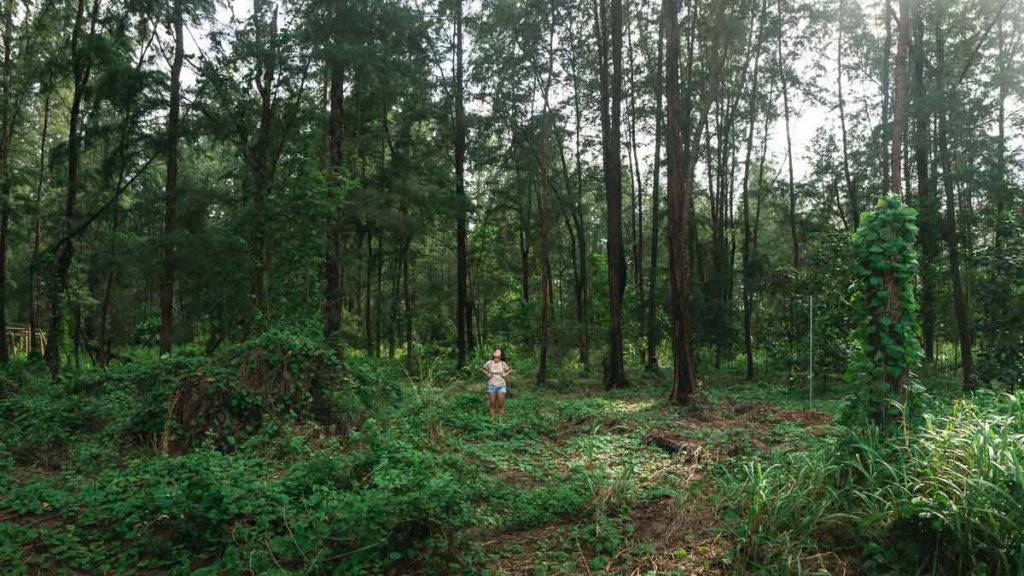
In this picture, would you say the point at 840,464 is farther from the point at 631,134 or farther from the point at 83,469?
the point at 631,134

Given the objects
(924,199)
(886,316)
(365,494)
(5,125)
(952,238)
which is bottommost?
(365,494)

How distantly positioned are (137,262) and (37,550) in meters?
11.4

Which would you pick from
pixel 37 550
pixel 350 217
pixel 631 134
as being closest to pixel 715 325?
pixel 631 134

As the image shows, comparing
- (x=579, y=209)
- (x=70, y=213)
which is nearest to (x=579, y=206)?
(x=579, y=209)

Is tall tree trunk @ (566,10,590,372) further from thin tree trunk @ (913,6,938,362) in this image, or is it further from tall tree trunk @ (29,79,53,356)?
tall tree trunk @ (29,79,53,356)

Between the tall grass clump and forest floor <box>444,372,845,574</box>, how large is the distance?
0.67ft

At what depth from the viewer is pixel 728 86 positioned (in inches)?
763

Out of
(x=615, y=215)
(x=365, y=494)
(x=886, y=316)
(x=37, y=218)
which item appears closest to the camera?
(x=365, y=494)

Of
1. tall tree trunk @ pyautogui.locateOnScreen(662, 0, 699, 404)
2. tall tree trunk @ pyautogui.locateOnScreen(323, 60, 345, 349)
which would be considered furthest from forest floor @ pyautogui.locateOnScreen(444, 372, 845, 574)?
tall tree trunk @ pyautogui.locateOnScreen(323, 60, 345, 349)

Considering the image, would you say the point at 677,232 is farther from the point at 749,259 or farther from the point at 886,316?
the point at 749,259

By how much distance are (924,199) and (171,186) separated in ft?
62.8

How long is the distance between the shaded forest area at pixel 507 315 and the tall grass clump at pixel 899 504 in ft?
0.09

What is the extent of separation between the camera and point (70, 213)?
14.2 meters

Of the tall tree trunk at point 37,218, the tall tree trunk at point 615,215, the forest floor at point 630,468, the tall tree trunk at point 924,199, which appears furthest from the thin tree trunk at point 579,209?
the tall tree trunk at point 37,218
